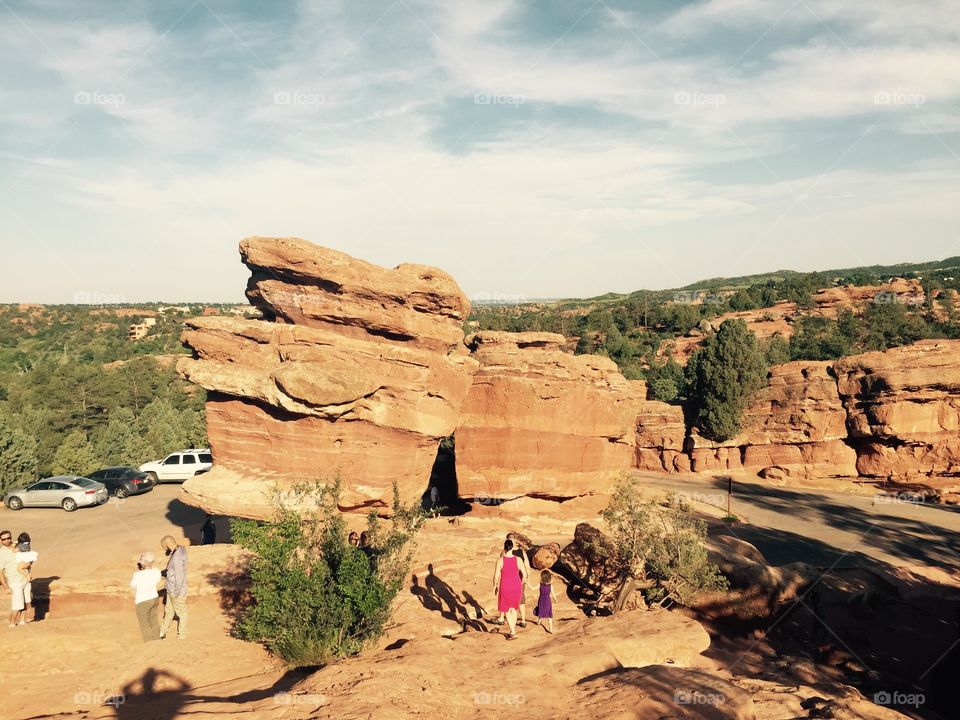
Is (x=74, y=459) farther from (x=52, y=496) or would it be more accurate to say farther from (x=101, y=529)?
(x=101, y=529)

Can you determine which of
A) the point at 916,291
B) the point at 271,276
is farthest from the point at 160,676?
the point at 916,291

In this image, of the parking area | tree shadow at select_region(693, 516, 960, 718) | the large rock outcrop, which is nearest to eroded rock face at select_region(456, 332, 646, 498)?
the large rock outcrop

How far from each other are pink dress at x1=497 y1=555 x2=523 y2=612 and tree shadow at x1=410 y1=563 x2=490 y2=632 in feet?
3.32

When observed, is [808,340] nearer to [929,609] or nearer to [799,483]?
[799,483]

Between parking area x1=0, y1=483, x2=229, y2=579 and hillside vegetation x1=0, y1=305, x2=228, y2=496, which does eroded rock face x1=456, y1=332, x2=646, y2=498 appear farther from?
hillside vegetation x1=0, y1=305, x2=228, y2=496

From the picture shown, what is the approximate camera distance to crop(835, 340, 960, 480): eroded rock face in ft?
104

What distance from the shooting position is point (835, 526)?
88.0 ft

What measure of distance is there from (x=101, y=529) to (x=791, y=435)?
36803 millimetres

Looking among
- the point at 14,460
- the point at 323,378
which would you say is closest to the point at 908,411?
the point at 323,378

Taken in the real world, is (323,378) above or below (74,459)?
above

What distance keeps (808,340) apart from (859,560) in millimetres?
41977

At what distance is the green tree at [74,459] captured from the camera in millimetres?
32438

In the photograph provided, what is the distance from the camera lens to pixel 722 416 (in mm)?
37156

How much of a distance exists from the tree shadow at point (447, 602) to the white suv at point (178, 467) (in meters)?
20.4
